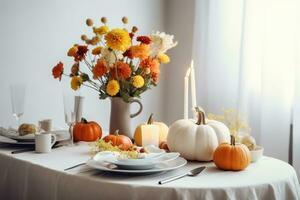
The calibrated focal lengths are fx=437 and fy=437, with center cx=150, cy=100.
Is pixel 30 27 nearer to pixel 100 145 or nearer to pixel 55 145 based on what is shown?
pixel 55 145

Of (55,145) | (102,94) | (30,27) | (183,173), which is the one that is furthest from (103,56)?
(30,27)

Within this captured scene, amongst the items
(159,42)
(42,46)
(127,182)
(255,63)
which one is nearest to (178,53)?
(255,63)

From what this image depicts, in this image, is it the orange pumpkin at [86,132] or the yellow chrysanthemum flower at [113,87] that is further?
the orange pumpkin at [86,132]

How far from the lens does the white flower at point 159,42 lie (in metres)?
1.79

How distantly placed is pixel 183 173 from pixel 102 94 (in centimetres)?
59

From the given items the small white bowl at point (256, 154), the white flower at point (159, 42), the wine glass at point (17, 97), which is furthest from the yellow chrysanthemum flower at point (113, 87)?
the small white bowl at point (256, 154)

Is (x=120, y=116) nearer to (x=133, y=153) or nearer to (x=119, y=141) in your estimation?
(x=119, y=141)

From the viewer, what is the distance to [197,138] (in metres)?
1.54

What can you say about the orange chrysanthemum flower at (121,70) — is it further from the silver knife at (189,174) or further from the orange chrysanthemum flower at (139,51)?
the silver knife at (189,174)

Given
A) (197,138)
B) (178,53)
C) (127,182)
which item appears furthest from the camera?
(178,53)

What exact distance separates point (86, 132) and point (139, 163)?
61 centimetres

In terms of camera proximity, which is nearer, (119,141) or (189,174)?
(189,174)

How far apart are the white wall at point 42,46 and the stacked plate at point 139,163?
53.2 inches

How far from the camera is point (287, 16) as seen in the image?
8.60 ft
